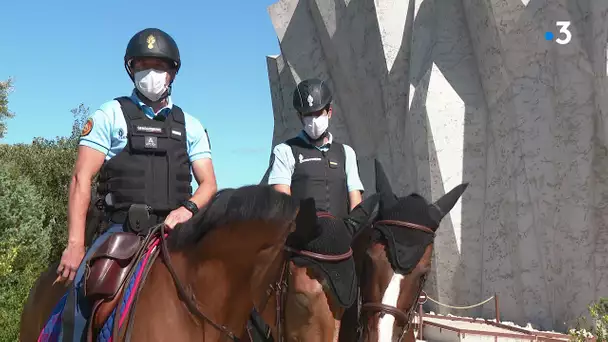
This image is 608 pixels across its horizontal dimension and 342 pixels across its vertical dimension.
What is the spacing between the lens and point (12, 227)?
1744cm

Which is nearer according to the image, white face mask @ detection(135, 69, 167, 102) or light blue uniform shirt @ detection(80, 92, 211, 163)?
light blue uniform shirt @ detection(80, 92, 211, 163)

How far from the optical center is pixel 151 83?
364 cm

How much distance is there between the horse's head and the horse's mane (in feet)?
2.68

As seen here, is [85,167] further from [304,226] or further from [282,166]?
[282,166]

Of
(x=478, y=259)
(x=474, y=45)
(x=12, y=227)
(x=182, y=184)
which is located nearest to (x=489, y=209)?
(x=478, y=259)

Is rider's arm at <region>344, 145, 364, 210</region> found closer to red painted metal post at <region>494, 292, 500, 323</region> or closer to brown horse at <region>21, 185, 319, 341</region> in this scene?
brown horse at <region>21, 185, 319, 341</region>

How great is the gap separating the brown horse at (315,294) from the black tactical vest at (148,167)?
0.91 m

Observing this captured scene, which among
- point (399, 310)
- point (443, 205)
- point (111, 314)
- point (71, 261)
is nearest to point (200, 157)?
point (71, 261)

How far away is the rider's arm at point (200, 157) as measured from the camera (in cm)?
377

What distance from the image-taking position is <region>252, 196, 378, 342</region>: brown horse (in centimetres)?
301

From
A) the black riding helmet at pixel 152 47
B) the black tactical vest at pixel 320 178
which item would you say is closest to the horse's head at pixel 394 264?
the black tactical vest at pixel 320 178

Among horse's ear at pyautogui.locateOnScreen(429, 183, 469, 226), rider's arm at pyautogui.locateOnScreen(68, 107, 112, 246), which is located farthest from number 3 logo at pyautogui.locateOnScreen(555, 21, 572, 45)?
rider's arm at pyautogui.locateOnScreen(68, 107, 112, 246)

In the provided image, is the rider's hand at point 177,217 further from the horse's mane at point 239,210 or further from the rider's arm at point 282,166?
the rider's arm at point 282,166

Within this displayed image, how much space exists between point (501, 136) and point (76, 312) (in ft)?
50.0
